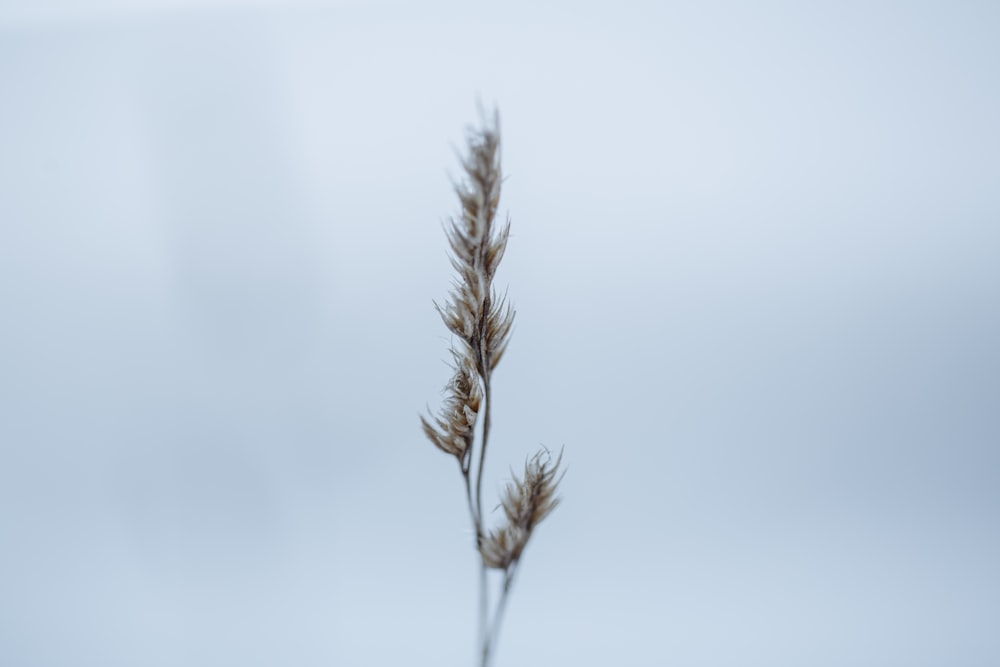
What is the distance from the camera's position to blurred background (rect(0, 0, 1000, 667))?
0.96 metres

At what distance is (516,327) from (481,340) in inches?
21.1

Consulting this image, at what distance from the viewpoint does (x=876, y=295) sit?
1011 mm

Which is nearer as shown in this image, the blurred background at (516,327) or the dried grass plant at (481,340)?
the dried grass plant at (481,340)

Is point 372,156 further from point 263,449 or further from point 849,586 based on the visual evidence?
point 849,586

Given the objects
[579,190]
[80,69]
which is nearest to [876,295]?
[579,190]

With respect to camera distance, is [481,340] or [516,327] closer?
[481,340]

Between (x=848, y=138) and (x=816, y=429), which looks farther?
(x=816, y=429)

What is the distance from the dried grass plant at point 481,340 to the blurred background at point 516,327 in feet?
1.34

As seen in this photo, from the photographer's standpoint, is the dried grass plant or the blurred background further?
the blurred background

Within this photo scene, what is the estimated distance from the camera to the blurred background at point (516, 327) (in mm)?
961

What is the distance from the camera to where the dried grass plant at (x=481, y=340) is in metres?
0.50

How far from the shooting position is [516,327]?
1.08 m

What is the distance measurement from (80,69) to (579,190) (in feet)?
2.83

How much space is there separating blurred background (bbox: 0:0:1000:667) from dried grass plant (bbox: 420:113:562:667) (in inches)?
16.1
